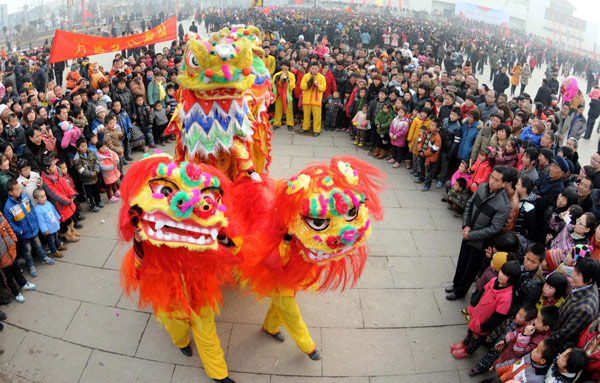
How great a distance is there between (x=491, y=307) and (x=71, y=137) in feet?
18.9

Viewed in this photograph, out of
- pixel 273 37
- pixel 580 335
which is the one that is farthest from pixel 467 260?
pixel 273 37

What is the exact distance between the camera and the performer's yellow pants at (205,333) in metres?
3.43

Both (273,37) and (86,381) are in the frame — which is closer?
(86,381)

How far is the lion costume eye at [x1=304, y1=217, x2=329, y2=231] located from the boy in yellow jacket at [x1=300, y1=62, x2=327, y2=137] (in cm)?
614

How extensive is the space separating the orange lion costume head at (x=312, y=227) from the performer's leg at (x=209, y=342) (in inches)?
19.3

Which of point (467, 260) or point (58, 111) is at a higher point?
point (58, 111)

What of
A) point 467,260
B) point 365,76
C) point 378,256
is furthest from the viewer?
point 365,76

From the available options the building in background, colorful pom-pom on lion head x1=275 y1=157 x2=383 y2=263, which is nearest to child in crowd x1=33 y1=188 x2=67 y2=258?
colorful pom-pom on lion head x1=275 y1=157 x2=383 y2=263

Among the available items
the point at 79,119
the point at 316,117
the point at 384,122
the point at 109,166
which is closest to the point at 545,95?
the point at 384,122

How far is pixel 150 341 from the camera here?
4117mm

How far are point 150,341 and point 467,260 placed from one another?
3.44 meters

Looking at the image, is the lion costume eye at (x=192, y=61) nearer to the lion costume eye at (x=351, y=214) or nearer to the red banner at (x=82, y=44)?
the lion costume eye at (x=351, y=214)

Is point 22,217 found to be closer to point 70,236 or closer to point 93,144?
point 70,236

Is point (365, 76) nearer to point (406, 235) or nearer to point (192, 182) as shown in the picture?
point (406, 235)
